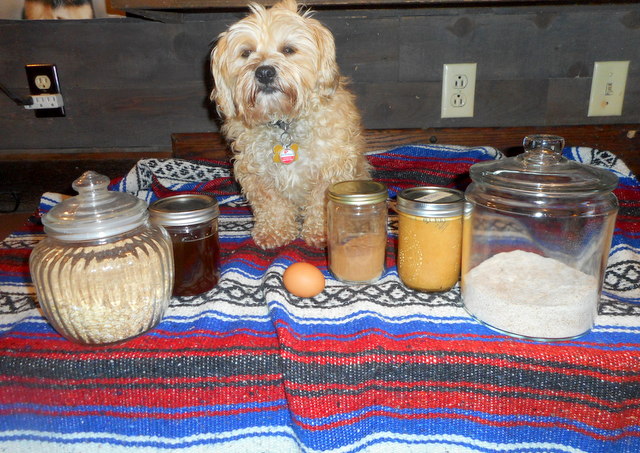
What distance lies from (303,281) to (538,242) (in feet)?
1.42

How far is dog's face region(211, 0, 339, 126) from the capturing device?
1.09 m

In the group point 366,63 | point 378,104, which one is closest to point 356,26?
point 366,63

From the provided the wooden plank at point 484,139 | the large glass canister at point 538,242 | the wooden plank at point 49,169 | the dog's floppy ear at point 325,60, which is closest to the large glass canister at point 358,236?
the large glass canister at point 538,242

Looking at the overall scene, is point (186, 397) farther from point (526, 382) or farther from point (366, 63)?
point (366, 63)

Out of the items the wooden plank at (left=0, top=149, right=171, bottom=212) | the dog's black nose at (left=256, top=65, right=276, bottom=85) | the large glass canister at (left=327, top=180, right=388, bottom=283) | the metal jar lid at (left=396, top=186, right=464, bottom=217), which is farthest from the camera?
the wooden plank at (left=0, top=149, right=171, bottom=212)

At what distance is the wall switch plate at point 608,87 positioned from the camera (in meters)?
1.50

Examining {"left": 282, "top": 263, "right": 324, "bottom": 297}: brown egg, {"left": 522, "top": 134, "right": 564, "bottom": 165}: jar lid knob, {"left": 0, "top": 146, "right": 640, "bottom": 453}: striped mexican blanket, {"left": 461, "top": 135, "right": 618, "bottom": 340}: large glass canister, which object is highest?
{"left": 522, "top": 134, "right": 564, "bottom": 165}: jar lid knob

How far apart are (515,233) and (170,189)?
1.05m

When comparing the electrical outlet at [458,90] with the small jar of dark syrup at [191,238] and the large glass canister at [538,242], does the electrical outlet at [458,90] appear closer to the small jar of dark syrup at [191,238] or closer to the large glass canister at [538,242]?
the large glass canister at [538,242]

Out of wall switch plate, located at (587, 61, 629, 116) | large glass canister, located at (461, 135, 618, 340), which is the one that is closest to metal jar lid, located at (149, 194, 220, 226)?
large glass canister, located at (461, 135, 618, 340)

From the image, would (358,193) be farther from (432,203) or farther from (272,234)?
(272,234)

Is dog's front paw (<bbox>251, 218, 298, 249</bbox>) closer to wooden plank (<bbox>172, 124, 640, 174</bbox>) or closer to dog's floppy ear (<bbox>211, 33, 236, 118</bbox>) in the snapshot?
dog's floppy ear (<bbox>211, 33, 236, 118</bbox>)

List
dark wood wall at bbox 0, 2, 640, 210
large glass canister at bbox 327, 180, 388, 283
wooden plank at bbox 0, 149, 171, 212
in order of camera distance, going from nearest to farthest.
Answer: large glass canister at bbox 327, 180, 388, 283 < dark wood wall at bbox 0, 2, 640, 210 < wooden plank at bbox 0, 149, 171, 212

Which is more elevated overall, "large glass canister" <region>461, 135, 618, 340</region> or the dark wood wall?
the dark wood wall
